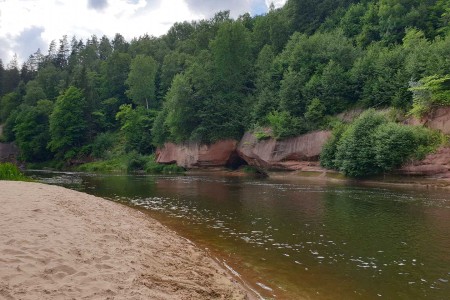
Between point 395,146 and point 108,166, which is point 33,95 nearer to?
point 108,166

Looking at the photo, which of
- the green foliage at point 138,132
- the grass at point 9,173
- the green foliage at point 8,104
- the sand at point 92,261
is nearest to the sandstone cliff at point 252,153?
the green foliage at point 138,132

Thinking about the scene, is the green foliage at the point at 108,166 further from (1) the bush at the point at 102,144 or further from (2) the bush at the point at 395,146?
(2) the bush at the point at 395,146

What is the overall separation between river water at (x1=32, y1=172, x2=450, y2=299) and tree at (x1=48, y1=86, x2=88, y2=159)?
5956 centimetres

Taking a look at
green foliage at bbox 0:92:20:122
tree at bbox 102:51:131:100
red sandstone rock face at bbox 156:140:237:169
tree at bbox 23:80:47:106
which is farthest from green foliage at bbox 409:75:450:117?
green foliage at bbox 0:92:20:122

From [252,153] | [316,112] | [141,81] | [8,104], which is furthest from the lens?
[8,104]

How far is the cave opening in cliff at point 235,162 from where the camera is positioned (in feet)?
175

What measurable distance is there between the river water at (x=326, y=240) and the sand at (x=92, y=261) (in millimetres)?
1372

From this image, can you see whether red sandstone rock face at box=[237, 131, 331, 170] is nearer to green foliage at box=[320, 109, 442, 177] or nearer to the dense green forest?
the dense green forest

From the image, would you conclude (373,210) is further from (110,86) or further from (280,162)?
(110,86)

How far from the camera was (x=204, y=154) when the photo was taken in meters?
53.5

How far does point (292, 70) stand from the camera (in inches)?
1903

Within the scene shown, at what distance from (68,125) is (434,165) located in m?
70.6

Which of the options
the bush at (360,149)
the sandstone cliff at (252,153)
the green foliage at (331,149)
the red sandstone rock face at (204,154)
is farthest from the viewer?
the red sandstone rock face at (204,154)

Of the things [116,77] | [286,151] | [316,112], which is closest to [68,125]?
[116,77]
